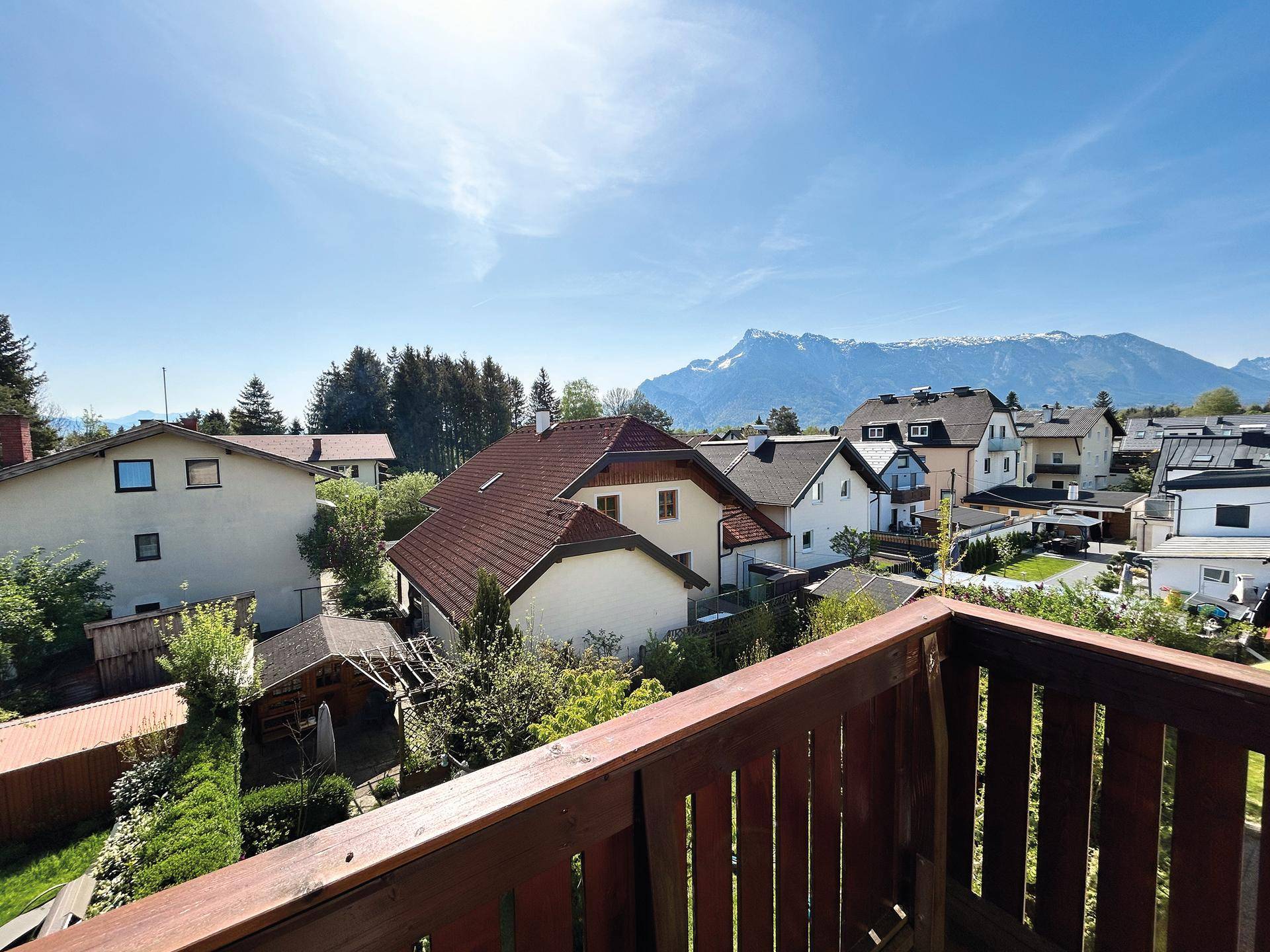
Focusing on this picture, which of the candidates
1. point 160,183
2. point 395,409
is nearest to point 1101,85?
point 160,183

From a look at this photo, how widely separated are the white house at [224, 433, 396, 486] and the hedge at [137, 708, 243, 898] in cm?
2551

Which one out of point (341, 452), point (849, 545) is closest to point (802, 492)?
point (849, 545)

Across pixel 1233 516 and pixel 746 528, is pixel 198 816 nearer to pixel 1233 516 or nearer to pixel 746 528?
pixel 746 528

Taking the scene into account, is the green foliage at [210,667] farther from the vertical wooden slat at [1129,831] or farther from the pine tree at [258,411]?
the pine tree at [258,411]

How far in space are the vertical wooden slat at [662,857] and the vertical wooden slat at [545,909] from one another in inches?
6.3

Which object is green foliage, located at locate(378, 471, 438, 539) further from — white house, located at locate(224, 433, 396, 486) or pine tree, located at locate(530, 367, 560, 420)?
pine tree, located at locate(530, 367, 560, 420)

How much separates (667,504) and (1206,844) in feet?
42.8

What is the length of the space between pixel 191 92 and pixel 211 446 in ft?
29.4

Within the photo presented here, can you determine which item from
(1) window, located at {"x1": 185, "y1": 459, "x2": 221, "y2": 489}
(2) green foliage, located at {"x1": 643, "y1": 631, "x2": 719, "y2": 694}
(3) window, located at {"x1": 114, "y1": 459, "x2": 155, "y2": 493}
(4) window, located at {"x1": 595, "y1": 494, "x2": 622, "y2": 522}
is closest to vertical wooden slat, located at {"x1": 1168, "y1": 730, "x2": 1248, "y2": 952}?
(2) green foliage, located at {"x1": 643, "y1": 631, "x2": 719, "y2": 694}

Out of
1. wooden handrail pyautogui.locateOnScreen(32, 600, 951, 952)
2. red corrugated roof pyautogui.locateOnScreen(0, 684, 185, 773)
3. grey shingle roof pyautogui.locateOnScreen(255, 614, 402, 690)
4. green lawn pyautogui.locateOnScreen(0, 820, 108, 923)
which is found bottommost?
green lawn pyautogui.locateOnScreen(0, 820, 108, 923)

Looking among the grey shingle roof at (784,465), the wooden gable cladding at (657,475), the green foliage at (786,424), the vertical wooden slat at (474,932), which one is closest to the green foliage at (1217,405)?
the green foliage at (786,424)

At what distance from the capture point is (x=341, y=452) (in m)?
32.8

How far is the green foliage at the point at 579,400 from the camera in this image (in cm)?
5297

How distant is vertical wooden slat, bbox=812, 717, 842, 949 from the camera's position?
1.41 m
